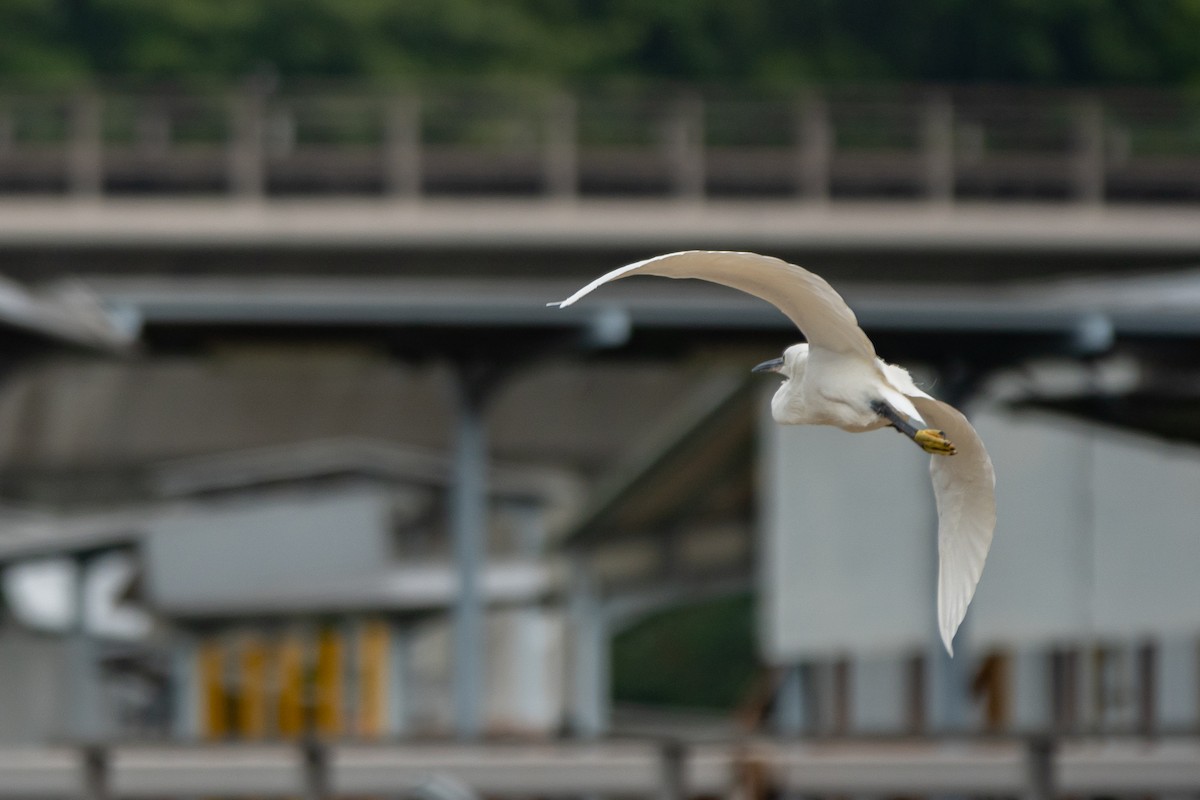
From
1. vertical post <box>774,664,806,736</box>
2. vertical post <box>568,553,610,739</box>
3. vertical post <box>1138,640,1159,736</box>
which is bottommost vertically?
vertical post <box>1138,640,1159,736</box>

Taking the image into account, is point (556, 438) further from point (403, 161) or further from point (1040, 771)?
point (1040, 771)

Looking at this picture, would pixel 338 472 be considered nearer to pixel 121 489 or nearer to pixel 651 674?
pixel 121 489

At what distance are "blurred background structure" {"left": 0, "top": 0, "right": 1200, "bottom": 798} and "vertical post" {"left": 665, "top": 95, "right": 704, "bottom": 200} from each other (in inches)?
2.8

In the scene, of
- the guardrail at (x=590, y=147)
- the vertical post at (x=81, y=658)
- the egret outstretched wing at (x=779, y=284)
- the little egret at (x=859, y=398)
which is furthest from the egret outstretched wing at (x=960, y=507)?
the guardrail at (x=590, y=147)

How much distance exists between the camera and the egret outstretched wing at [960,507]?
4.23 metres

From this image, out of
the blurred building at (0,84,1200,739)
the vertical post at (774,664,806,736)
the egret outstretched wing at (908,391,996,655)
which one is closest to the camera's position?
the egret outstretched wing at (908,391,996,655)

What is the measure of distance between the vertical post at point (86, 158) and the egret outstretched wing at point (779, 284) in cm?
2535

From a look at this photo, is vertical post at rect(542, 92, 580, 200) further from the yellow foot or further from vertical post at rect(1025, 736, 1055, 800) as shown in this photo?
the yellow foot

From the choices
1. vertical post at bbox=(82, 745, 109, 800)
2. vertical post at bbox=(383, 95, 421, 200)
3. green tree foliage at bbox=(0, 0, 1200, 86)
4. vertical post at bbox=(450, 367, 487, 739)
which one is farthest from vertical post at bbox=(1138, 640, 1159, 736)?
green tree foliage at bbox=(0, 0, 1200, 86)

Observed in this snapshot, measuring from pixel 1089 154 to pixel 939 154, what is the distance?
1782mm

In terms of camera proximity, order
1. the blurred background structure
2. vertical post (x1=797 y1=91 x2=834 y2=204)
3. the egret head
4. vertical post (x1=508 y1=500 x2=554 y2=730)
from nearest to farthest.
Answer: the egret head, the blurred background structure, vertical post (x1=508 y1=500 x2=554 y2=730), vertical post (x1=797 y1=91 x2=834 y2=204)

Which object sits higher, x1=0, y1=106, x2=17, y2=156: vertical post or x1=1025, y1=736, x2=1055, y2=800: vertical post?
x1=0, y1=106, x2=17, y2=156: vertical post

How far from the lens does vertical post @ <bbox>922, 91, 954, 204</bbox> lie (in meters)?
28.0

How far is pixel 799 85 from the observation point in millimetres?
48188
